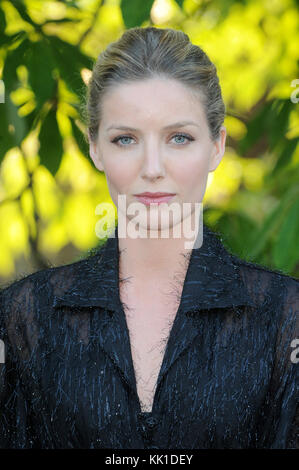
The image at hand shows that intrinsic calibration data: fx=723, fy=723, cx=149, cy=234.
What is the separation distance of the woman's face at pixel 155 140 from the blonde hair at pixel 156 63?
2cm

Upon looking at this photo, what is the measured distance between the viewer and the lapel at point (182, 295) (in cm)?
125

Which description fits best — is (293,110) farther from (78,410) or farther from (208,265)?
(78,410)

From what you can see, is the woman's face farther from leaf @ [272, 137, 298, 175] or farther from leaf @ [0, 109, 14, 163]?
leaf @ [272, 137, 298, 175]

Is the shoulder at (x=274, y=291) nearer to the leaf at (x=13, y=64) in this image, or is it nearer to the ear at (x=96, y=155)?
the ear at (x=96, y=155)

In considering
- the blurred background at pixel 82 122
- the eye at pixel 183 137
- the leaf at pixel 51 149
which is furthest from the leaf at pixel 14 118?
the eye at pixel 183 137

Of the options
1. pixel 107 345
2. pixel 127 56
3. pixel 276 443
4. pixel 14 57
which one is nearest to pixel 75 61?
pixel 14 57

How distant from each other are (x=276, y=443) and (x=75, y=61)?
3.27 ft

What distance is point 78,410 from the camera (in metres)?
1.24

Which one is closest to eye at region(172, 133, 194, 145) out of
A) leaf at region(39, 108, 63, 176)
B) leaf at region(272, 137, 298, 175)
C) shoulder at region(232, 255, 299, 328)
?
shoulder at region(232, 255, 299, 328)

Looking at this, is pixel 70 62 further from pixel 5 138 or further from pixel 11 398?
pixel 11 398

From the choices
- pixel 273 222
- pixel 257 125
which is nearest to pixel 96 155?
pixel 273 222

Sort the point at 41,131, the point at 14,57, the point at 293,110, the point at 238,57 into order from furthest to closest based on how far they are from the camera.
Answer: the point at 238,57 < the point at 293,110 < the point at 41,131 < the point at 14,57

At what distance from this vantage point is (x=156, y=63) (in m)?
1.25

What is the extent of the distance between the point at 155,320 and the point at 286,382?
0.83 feet
